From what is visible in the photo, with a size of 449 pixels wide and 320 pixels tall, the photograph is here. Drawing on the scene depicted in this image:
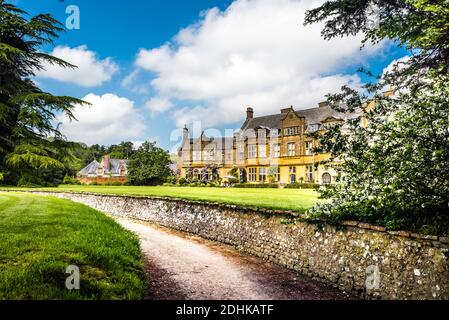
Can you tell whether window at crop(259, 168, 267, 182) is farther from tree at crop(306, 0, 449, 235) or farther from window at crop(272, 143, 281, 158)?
tree at crop(306, 0, 449, 235)

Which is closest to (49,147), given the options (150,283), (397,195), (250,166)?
(150,283)

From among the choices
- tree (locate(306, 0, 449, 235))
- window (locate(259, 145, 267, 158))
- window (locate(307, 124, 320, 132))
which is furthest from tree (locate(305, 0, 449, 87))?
window (locate(259, 145, 267, 158))

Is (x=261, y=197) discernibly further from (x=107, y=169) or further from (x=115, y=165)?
(x=115, y=165)

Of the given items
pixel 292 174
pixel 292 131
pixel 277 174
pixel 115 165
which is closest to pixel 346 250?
pixel 292 174

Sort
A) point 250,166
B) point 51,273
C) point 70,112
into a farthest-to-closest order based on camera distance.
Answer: point 250,166, point 70,112, point 51,273

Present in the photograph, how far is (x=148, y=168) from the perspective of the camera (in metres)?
51.0

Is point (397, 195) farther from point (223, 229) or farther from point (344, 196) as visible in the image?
point (223, 229)

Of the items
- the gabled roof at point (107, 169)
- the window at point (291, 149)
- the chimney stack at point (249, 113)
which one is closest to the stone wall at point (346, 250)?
the window at point (291, 149)

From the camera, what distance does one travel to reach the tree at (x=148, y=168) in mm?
51000

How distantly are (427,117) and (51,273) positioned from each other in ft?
24.2

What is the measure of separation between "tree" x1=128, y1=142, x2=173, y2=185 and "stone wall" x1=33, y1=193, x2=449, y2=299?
3789 centimetres

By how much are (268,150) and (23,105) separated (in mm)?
38331

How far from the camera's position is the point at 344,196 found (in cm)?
784

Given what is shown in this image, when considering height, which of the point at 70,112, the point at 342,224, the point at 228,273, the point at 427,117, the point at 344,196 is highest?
the point at 70,112
